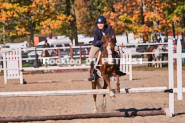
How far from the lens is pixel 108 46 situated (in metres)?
7.88

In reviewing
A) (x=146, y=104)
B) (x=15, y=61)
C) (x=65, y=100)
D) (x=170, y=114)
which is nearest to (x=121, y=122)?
(x=170, y=114)

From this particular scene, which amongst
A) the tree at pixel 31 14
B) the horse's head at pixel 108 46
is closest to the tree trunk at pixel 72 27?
the tree at pixel 31 14

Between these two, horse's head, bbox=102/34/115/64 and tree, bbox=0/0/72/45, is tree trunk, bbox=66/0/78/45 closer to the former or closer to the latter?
tree, bbox=0/0/72/45

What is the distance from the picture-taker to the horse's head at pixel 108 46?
782 cm

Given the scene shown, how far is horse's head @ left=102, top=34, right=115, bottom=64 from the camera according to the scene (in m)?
7.82

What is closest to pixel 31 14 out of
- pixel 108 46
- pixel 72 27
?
pixel 72 27

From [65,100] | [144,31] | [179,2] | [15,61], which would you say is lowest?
[65,100]

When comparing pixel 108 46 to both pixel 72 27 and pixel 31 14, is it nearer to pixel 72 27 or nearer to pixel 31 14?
pixel 31 14

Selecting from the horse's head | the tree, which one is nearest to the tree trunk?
the tree

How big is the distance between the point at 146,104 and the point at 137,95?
203 centimetres

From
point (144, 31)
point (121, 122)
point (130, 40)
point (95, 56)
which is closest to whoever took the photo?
point (121, 122)

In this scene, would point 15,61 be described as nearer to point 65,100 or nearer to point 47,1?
point 65,100

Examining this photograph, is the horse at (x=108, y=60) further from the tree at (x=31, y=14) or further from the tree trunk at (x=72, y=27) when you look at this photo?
the tree trunk at (x=72, y=27)

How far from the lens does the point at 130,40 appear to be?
61.9 metres
